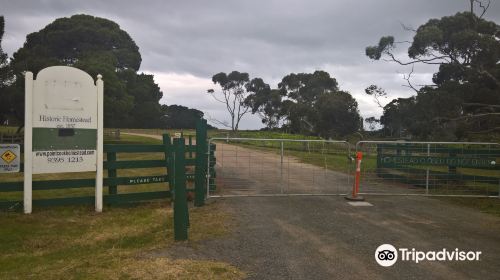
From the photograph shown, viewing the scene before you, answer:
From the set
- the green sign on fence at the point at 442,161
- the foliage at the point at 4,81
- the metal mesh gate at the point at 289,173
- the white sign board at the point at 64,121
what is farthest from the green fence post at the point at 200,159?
the foliage at the point at 4,81

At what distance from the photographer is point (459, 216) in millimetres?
9242

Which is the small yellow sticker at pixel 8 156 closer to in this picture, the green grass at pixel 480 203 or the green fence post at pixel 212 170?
the green fence post at pixel 212 170

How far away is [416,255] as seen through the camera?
611 cm

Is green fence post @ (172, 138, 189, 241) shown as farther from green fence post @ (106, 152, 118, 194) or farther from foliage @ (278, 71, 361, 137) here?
foliage @ (278, 71, 361, 137)

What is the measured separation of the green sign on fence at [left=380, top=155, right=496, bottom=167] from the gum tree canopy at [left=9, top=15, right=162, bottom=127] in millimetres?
32182

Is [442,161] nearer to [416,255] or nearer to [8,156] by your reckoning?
[416,255]

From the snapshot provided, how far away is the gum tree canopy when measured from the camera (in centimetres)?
3884

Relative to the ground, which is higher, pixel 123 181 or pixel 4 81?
pixel 4 81

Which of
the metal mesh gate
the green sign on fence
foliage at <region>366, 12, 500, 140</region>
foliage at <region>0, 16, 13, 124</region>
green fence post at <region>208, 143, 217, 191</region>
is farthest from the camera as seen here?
foliage at <region>0, 16, 13, 124</region>

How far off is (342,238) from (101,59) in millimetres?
42276

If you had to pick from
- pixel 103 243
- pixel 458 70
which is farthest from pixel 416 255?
pixel 458 70

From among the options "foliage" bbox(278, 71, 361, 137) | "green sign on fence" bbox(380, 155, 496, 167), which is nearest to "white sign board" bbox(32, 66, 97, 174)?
"green sign on fence" bbox(380, 155, 496, 167)

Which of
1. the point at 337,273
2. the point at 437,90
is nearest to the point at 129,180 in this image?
the point at 337,273

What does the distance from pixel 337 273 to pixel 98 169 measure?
5.81 m
